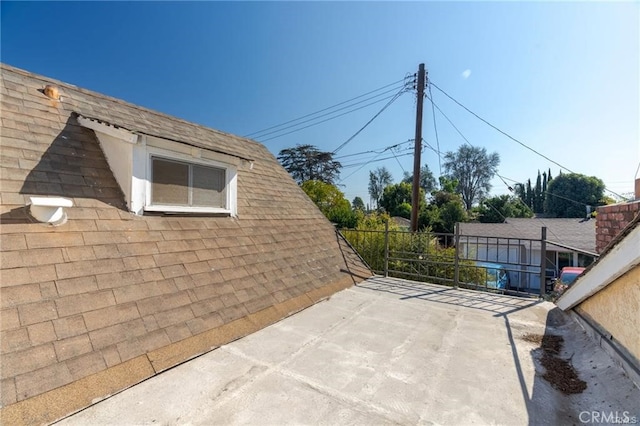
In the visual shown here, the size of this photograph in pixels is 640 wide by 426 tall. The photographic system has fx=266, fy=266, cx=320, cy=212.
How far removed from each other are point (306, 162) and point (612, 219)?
37317mm

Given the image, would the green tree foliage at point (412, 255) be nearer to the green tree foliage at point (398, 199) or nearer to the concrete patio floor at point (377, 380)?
the concrete patio floor at point (377, 380)

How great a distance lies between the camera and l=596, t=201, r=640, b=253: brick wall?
3.54m

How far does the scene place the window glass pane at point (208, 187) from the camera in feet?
14.6

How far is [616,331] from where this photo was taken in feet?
9.09

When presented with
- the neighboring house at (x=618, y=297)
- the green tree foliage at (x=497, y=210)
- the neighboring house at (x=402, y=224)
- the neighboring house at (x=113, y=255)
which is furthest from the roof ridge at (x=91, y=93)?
the green tree foliage at (x=497, y=210)

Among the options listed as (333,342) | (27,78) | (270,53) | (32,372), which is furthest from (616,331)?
(270,53)

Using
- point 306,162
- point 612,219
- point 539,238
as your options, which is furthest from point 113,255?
point 306,162

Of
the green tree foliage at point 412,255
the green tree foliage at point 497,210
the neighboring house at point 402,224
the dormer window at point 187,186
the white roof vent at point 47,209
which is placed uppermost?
the green tree foliage at point 497,210

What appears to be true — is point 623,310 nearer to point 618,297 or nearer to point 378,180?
point 618,297

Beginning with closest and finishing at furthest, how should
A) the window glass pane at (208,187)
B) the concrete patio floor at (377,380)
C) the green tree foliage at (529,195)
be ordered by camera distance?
the concrete patio floor at (377,380)
the window glass pane at (208,187)
the green tree foliage at (529,195)

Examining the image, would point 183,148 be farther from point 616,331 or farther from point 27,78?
point 616,331

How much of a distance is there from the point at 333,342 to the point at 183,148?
3.59 meters

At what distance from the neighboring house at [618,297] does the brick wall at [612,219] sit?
0.34 ft

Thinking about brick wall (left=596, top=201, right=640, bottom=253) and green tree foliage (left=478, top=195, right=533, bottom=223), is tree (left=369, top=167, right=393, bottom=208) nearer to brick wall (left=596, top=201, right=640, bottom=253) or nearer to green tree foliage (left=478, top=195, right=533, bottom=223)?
green tree foliage (left=478, top=195, right=533, bottom=223)
